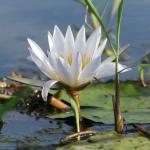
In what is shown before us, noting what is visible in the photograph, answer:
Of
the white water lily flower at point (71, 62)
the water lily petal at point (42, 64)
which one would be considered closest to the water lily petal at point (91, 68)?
the white water lily flower at point (71, 62)

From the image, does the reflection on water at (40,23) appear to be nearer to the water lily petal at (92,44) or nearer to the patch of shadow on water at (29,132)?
the patch of shadow on water at (29,132)

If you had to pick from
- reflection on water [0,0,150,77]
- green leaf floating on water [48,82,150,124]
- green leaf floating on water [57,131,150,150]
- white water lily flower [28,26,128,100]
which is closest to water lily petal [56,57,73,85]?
white water lily flower [28,26,128,100]

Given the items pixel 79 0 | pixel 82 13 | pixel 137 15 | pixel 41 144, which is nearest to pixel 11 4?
pixel 82 13

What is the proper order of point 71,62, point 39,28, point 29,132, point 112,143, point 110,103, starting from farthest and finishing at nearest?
point 39,28 < point 110,103 < point 29,132 < point 71,62 < point 112,143

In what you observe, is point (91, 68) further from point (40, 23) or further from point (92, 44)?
point (40, 23)

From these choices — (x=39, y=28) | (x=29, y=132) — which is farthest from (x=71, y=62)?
(x=39, y=28)

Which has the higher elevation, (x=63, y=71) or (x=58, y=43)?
(x=58, y=43)
